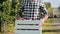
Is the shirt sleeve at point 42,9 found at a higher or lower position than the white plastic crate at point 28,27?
higher

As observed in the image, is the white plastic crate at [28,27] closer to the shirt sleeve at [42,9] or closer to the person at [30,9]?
the person at [30,9]

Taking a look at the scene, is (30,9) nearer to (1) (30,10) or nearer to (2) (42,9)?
(1) (30,10)

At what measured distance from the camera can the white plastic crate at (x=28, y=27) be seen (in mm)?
3317

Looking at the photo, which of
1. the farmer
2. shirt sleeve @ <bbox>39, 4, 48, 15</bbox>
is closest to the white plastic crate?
the farmer

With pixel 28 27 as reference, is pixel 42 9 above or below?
above

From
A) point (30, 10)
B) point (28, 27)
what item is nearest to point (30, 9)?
point (30, 10)

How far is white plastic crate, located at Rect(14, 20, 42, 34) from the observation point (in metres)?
3.32

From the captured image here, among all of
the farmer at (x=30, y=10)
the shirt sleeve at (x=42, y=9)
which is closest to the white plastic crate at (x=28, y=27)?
the farmer at (x=30, y=10)

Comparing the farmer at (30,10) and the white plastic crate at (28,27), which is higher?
the farmer at (30,10)

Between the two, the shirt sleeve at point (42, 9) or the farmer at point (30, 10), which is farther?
the shirt sleeve at point (42, 9)

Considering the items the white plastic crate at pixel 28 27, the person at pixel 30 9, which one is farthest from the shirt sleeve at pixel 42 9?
the white plastic crate at pixel 28 27

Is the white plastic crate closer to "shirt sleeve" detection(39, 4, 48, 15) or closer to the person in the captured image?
the person

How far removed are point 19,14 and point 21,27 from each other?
0.24 meters

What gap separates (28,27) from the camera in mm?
3314
